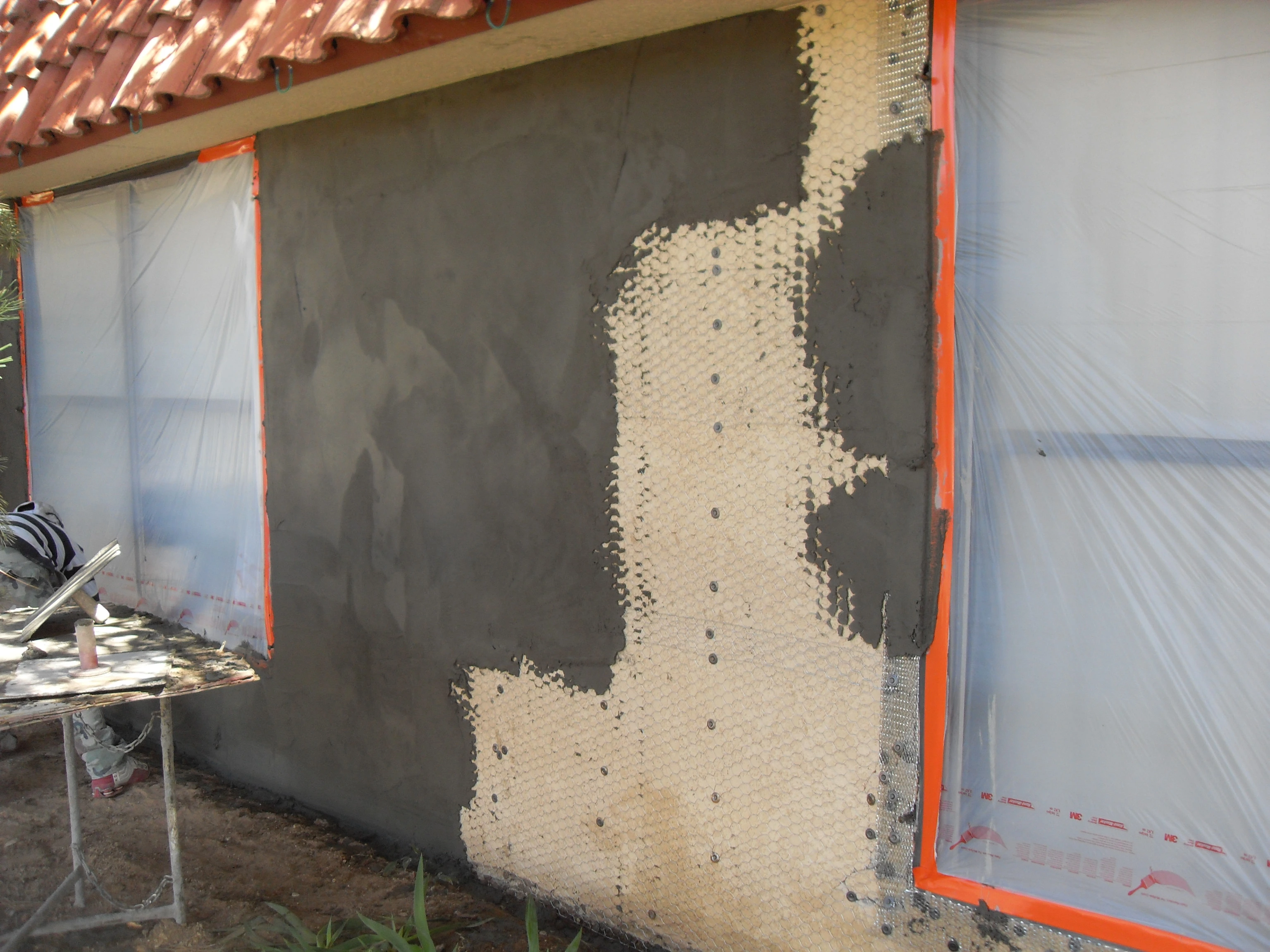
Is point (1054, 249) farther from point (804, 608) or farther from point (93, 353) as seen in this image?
point (93, 353)

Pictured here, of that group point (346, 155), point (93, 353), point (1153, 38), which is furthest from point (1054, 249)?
point (93, 353)

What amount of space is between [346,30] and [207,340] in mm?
1959

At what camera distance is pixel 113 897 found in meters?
3.17

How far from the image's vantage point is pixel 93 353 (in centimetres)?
450

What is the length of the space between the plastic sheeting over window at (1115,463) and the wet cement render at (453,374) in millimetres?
571

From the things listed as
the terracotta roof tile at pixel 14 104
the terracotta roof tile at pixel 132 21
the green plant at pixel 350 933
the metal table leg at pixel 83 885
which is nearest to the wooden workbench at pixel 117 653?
the metal table leg at pixel 83 885

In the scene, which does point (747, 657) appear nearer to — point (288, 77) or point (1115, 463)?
point (1115, 463)

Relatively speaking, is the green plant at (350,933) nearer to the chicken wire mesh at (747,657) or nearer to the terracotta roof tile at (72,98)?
the chicken wire mesh at (747,657)

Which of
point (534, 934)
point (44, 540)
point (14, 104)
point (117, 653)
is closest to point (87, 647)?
point (117, 653)

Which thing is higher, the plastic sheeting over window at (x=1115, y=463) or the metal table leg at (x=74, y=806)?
the plastic sheeting over window at (x=1115, y=463)

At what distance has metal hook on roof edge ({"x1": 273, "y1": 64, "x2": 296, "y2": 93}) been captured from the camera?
2.70 metres

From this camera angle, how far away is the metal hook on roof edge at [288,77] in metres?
2.70

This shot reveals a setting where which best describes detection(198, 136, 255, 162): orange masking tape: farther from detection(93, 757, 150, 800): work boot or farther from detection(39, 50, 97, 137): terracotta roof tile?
detection(93, 757, 150, 800): work boot

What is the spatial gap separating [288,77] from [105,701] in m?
1.82
